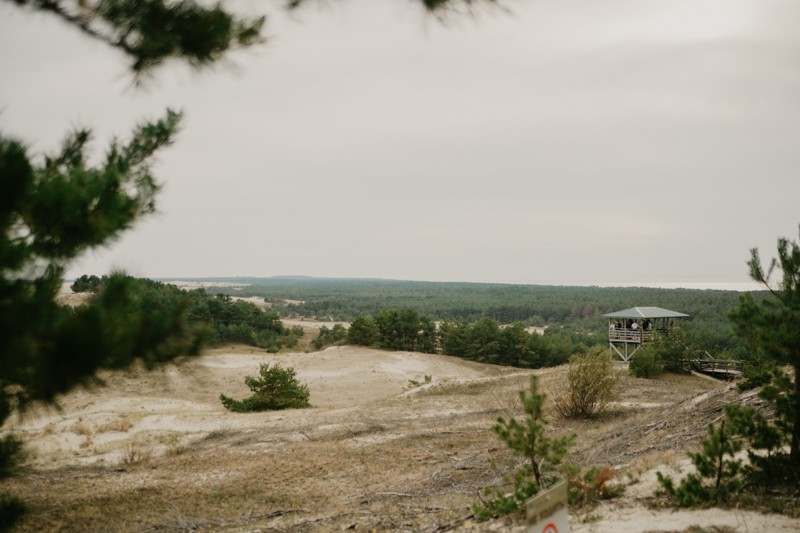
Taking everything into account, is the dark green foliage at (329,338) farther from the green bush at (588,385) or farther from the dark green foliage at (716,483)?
the dark green foliage at (716,483)

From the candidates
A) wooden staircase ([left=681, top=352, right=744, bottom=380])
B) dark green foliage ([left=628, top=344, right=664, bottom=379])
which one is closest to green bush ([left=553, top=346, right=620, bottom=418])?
dark green foliage ([left=628, top=344, right=664, bottom=379])

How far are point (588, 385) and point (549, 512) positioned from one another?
11469 mm

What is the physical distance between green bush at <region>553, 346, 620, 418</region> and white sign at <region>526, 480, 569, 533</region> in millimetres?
11262

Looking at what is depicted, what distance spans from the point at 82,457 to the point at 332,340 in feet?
129

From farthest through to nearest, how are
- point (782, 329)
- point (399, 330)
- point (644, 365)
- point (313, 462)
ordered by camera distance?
point (399, 330)
point (644, 365)
point (313, 462)
point (782, 329)

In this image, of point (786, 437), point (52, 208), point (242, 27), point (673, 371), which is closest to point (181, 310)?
point (52, 208)

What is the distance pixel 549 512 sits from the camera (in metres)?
3.28

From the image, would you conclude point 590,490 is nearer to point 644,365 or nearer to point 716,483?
point 716,483

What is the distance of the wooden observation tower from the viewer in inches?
1203

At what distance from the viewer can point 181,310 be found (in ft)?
8.91

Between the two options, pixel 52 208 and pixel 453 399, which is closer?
pixel 52 208

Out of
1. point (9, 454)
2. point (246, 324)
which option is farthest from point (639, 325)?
point (246, 324)

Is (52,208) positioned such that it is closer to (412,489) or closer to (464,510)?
(464,510)

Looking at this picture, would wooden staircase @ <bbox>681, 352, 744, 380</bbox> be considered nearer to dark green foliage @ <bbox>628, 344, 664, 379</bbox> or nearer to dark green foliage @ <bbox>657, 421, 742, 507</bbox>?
dark green foliage @ <bbox>628, 344, 664, 379</bbox>
